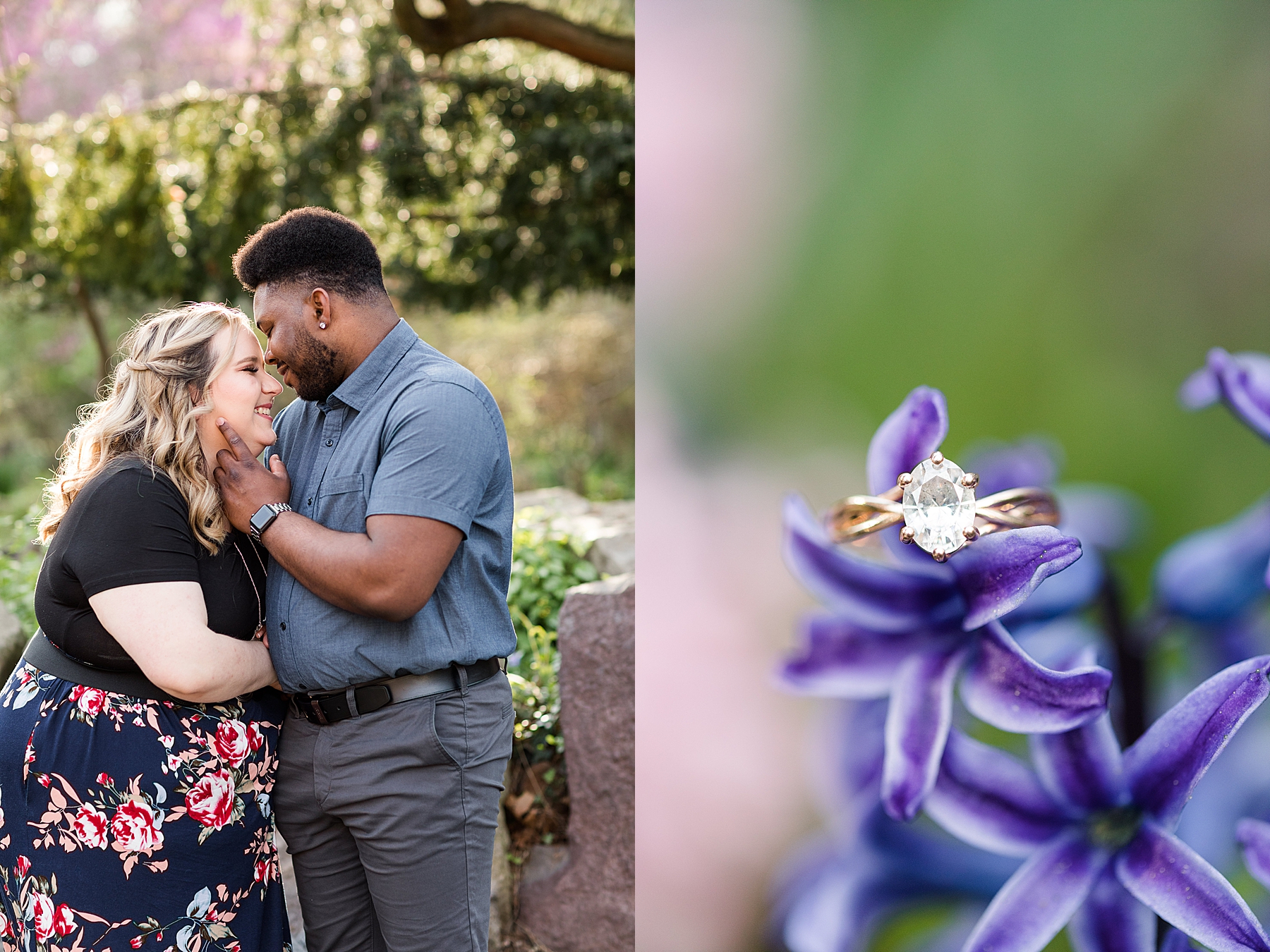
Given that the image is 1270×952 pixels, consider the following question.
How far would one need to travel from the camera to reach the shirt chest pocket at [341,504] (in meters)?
1.83

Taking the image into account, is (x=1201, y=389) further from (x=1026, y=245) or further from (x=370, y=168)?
(x=370, y=168)

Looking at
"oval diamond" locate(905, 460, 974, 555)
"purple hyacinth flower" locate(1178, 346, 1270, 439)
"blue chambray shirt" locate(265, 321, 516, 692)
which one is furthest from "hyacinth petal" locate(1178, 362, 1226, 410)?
"blue chambray shirt" locate(265, 321, 516, 692)

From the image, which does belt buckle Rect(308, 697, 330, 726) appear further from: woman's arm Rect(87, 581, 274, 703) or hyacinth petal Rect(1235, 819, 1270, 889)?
hyacinth petal Rect(1235, 819, 1270, 889)

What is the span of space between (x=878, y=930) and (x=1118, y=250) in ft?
2.98

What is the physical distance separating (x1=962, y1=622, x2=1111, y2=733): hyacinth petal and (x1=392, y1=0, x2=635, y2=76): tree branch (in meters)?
4.50

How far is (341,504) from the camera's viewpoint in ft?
6.09

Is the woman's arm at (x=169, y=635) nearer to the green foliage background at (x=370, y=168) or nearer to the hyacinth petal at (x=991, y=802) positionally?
the hyacinth petal at (x=991, y=802)

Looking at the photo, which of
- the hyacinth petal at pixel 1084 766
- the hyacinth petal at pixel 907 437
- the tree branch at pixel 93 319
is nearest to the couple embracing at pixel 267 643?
the hyacinth petal at pixel 907 437

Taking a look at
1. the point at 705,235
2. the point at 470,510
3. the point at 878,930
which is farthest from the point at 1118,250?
the point at 470,510

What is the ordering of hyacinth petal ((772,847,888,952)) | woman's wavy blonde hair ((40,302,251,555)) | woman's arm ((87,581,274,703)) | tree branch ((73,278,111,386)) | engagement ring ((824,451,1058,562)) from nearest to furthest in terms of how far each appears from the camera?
1. engagement ring ((824,451,1058,562))
2. hyacinth petal ((772,847,888,952))
3. woman's arm ((87,581,274,703))
4. woman's wavy blonde hair ((40,302,251,555))
5. tree branch ((73,278,111,386))

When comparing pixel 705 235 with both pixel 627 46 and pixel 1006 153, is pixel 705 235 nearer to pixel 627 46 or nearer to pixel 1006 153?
pixel 1006 153

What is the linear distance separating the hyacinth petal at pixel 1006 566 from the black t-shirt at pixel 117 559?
3.94 ft

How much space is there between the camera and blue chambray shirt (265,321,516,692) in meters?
1.78

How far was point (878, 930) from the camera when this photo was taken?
1422 mm
